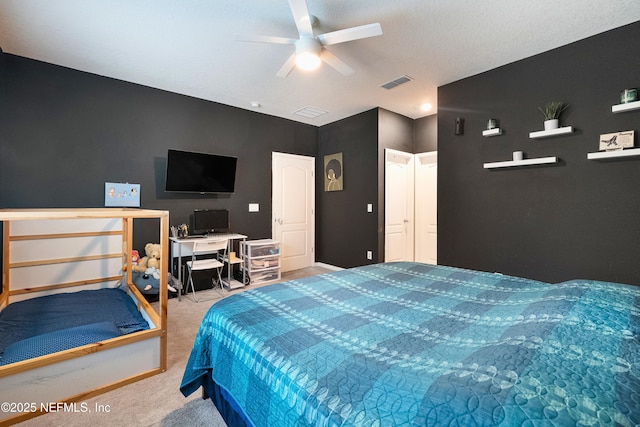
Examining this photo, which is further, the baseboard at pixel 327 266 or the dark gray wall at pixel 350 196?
the baseboard at pixel 327 266

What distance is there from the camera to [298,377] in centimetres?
88

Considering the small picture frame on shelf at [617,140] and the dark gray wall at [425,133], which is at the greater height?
the dark gray wall at [425,133]

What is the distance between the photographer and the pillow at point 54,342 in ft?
5.31

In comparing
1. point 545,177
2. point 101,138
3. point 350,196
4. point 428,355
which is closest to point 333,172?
point 350,196

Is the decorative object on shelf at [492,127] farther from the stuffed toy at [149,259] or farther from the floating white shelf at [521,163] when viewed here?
the stuffed toy at [149,259]

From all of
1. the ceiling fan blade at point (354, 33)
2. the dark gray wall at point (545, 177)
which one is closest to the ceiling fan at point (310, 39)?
the ceiling fan blade at point (354, 33)

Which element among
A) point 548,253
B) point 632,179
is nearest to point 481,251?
point 548,253

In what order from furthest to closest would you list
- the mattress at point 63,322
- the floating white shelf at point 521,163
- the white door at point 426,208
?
the white door at point 426,208, the floating white shelf at point 521,163, the mattress at point 63,322

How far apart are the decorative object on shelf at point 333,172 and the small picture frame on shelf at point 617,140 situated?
10.7 feet

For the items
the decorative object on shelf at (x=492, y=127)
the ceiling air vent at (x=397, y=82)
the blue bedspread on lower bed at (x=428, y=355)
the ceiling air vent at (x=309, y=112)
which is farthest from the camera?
the ceiling air vent at (x=309, y=112)

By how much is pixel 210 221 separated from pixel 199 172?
0.71 m

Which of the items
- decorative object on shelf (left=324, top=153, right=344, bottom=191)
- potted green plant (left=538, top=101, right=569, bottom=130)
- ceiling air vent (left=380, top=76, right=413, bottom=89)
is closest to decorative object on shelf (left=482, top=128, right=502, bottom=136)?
potted green plant (left=538, top=101, right=569, bottom=130)

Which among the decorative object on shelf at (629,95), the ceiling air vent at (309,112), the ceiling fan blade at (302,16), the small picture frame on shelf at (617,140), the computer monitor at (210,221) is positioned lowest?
the computer monitor at (210,221)

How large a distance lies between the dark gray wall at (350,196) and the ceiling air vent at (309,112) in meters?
0.49
